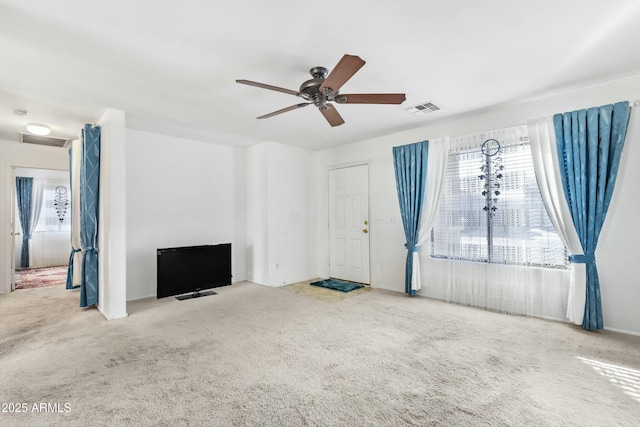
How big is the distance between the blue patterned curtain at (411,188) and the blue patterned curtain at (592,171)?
1.65m

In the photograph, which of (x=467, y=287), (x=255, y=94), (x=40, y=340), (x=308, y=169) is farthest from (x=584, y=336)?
(x=40, y=340)

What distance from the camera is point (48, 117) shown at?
12.4 ft

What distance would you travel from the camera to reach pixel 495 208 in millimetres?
3760

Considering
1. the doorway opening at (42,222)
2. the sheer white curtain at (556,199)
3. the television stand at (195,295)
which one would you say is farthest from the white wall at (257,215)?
the doorway opening at (42,222)

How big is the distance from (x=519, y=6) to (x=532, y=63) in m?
0.94

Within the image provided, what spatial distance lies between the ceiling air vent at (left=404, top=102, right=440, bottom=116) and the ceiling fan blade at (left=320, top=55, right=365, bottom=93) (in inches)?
63.8

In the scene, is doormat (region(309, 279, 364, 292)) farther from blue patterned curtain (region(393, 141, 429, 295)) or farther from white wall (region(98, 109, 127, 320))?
white wall (region(98, 109, 127, 320))

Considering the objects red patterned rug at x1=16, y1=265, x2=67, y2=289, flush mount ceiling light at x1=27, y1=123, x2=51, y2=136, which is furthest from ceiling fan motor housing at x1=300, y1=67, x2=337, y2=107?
red patterned rug at x1=16, y1=265, x2=67, y2=289

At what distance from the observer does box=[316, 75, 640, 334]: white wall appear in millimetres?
2965

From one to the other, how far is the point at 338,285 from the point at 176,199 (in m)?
3.06

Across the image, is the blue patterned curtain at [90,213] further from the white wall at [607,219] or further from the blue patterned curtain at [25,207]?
the blue patterned curtain at [25,207]

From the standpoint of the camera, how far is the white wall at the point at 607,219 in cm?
296

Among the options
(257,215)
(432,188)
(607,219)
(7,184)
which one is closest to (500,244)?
(607,219)

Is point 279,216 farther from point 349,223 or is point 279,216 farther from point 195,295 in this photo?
point 195,295
